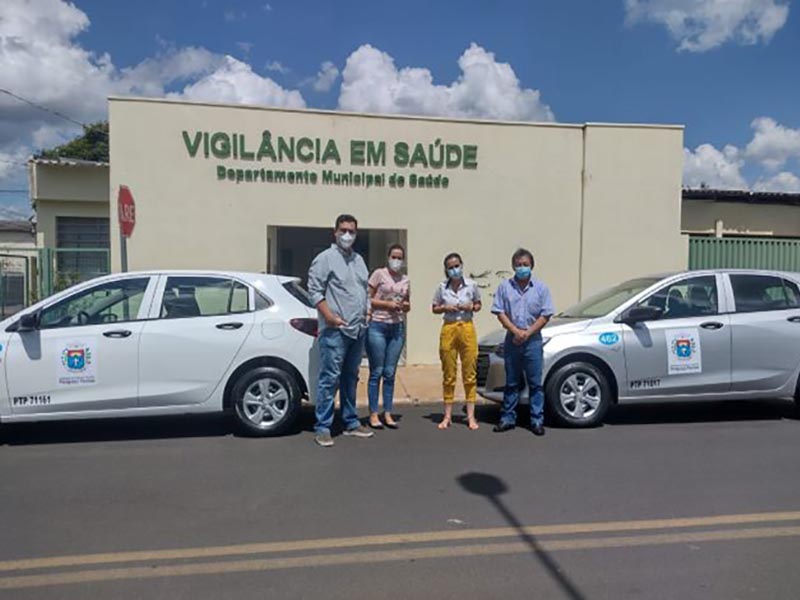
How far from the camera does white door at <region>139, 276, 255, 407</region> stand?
6312 millimetres

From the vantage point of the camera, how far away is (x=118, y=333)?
20.6 feet

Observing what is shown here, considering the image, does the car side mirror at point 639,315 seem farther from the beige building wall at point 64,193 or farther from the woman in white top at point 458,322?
the beige building wall at point 64,193

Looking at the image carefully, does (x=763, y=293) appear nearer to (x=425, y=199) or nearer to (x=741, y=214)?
(x=425, y=199)

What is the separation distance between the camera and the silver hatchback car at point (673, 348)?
6.95m

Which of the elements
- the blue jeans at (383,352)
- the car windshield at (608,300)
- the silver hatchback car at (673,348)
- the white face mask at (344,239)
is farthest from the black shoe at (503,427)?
the white face mask at (344,239)

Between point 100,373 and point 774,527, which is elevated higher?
point 100,373

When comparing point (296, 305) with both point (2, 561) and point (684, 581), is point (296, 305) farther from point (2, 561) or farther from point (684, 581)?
point (684, 581)

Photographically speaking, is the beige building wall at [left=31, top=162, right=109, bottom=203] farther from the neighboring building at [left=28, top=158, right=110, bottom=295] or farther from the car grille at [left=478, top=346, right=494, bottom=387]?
the car grille at [left=478, top=346, right=494, bottom=387]

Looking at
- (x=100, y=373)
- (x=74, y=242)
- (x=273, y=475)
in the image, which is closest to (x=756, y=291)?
(x=273, y=475)

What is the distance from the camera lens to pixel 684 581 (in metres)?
3.55

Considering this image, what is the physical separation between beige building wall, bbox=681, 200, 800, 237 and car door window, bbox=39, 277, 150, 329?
12.3 m

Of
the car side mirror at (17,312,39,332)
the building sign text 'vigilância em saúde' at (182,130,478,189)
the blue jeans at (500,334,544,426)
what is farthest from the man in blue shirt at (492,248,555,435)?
the building sign text 'vigilância em saúde' at (182,130,478,189)

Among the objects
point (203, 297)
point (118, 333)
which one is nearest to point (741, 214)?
point (203, 297)

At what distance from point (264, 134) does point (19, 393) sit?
5622 millimetres
